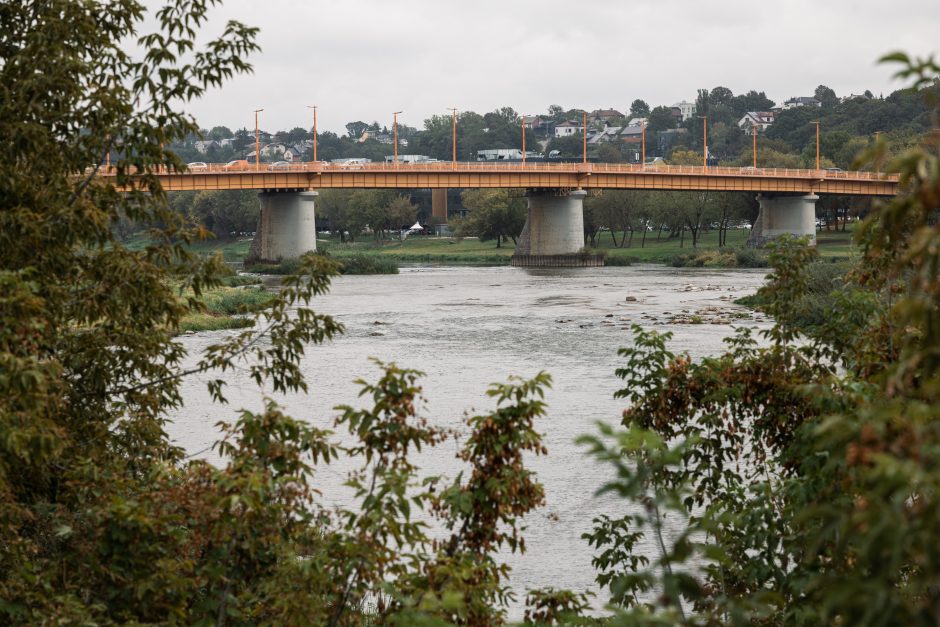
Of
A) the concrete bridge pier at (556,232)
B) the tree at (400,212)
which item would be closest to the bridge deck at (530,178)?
the concrete bridge pier at (556,232)

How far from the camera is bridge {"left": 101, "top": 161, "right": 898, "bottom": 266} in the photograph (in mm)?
89375

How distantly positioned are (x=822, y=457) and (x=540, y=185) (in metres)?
87.9

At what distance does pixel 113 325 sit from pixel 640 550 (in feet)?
26.9

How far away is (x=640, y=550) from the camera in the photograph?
49.6 ft

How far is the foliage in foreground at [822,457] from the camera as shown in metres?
3.19

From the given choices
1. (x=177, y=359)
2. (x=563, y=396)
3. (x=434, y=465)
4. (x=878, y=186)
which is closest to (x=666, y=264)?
(x=878, y=186)

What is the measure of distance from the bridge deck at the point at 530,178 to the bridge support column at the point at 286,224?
2464 mm

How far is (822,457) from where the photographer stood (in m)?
7.77

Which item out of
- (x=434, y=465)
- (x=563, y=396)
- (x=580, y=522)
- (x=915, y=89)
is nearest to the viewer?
(x=915, y=89)

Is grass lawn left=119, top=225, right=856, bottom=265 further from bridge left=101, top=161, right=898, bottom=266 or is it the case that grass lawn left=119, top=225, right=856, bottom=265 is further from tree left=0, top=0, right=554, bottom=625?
tree left=0, top=0, right=554, bottom=625

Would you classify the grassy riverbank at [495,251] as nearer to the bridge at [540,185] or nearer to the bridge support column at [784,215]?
the bridge support column at [784,215]

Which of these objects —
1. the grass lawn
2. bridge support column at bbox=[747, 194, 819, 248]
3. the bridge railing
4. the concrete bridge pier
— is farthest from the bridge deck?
the grass lawn

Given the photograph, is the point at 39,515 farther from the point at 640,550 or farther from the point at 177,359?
the point at 640,550

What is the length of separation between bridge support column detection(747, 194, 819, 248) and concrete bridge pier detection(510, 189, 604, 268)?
1611 centimetres
